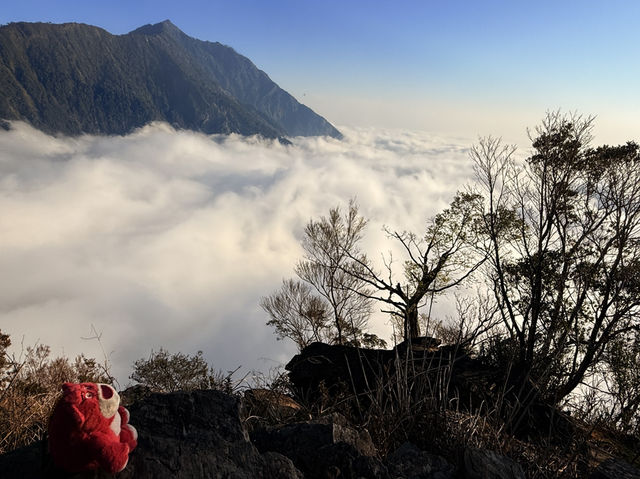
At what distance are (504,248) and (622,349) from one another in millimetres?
5579

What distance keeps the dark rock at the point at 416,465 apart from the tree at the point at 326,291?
67.8ft

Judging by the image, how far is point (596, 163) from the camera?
45.2 ft

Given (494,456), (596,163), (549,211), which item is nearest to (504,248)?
(549,211)

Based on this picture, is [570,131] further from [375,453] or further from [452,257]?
[375,453]

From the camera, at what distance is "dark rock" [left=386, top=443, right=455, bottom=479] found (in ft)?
8.39

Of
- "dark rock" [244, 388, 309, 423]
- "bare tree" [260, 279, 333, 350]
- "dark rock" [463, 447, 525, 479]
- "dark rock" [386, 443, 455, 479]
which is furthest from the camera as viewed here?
"bare tree" [260, 279, 333, 350]

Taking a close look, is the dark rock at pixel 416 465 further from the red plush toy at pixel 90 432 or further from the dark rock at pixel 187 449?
the red plush toy at pixel 90 432

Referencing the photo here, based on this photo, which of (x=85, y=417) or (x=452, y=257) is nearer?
(x=85, y=417)

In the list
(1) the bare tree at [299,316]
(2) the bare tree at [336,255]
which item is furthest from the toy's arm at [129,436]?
(1) the bare tree at [299,316]

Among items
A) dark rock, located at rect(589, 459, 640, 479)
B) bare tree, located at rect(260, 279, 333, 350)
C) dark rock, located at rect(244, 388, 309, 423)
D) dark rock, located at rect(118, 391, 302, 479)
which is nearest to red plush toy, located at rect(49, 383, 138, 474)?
dark rock, located at rect(118, 391, 302, 479)

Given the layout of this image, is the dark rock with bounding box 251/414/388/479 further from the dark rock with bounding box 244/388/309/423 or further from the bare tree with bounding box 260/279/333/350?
the bare tree with bounding box 260/279/333/350

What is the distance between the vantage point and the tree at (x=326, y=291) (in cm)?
2491

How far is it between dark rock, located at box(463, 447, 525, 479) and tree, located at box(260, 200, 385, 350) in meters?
20.9

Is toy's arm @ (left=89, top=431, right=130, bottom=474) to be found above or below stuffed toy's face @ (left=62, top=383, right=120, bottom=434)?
below
